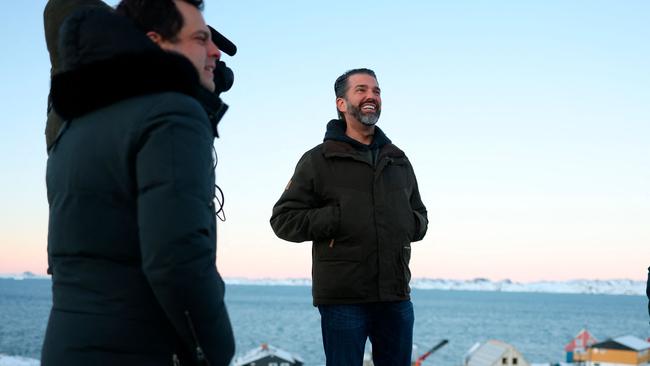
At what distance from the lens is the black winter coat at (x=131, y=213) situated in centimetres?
175

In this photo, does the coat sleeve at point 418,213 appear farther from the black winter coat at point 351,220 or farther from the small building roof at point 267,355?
the small building roof at point 267,355

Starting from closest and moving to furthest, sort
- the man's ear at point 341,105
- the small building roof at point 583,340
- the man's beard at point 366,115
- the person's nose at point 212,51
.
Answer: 1. the person's nose at point 212,51
2. the man's beard at point 366,115
3. the man's ear at point 341,105
4. the small building roof at point 583,340

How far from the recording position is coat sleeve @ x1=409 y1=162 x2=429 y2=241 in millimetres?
4542

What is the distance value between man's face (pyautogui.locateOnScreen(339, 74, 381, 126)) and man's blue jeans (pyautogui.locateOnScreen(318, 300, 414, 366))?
3.88ft

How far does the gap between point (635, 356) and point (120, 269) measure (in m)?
37.2

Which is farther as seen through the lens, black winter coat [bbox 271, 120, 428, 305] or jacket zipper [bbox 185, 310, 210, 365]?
black winter coat [bbox 271, 120, 428, 305]

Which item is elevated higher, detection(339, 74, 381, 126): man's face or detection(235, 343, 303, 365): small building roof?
detection(339, 74, 381, 126): man's face

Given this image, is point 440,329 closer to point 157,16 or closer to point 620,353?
point 620,353

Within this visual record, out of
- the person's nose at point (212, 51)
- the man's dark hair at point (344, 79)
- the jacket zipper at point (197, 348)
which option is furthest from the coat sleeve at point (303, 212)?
the jacket zipper at point (197, 348)

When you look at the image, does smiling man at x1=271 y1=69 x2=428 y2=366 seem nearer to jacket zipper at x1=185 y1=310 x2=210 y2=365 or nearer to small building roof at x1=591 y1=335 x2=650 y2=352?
jacket zipper at x1=185 y1=310 x2=210 y2=365

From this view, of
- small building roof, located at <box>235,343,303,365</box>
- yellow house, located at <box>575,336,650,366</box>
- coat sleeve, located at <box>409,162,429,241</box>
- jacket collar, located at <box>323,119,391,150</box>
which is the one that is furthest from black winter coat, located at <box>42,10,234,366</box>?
small building roof, located at <box>235,343,303,365</box>

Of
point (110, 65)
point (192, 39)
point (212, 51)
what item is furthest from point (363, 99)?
point (110, 65)

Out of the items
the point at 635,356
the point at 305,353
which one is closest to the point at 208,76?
the point at 635,356

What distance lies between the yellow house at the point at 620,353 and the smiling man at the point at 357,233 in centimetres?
3405
